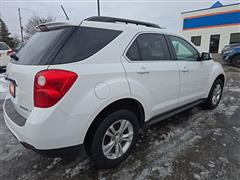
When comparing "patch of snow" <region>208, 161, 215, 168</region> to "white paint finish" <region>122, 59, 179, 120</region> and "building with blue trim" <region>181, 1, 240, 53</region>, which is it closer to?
"white paint finish" <region>122, 59, 179, 120</region>

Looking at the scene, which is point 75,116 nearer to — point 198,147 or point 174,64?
point 174,64

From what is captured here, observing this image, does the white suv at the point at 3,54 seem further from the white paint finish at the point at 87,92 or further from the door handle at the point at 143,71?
the door handle at the point at 143,71

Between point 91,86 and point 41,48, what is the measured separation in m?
0.71

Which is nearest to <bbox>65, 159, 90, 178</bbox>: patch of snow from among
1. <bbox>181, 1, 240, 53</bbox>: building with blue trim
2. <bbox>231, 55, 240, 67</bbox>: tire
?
<bbox>231, 55, 240, 67</bbox>: tire

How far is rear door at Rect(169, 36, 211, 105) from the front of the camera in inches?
111

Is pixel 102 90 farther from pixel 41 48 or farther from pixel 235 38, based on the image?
pixel 235 38

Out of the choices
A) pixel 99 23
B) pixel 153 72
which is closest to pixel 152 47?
pixel 153 72

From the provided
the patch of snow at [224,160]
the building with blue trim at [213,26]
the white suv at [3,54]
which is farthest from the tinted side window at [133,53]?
the building with blue trim at [213,26]

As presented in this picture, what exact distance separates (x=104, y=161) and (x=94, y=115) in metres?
0.65

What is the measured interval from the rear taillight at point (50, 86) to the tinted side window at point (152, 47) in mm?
1116

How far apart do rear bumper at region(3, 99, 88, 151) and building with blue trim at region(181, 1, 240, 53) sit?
1995 cm

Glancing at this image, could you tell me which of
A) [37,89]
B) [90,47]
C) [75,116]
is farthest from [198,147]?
[37,89]

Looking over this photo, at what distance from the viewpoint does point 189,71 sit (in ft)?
9.60

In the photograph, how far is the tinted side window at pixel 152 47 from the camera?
2.27m
